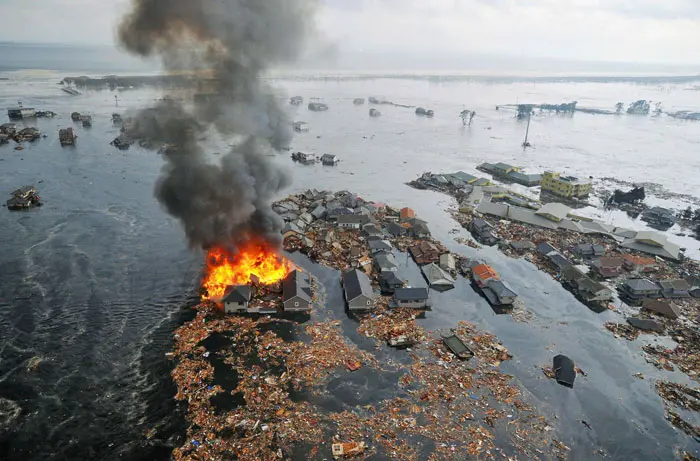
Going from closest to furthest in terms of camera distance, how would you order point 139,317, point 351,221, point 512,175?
point 139,317, point 351,221, point 512,175

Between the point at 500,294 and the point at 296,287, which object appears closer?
the point at 296,287

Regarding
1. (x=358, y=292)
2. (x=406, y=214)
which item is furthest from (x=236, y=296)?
(x=406, y=214)

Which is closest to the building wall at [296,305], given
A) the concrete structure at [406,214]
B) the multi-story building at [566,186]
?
Answer: the concrete structure at [406,214]

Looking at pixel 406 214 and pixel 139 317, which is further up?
pixel 406 214

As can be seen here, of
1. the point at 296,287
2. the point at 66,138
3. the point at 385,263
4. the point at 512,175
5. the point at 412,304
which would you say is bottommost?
the point at 412,304

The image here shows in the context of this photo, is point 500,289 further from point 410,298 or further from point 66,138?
point 66,138

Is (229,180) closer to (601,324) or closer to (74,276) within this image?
(74,276)

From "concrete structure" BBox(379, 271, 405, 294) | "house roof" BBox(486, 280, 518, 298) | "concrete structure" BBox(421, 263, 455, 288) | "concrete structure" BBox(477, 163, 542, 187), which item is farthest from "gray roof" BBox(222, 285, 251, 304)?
"concrete structure" BBox(477, 163, 542, 187)

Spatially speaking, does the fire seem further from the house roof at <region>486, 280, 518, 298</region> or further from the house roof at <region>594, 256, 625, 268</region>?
the house roof at <region>594, 256, 625, 268</region>
